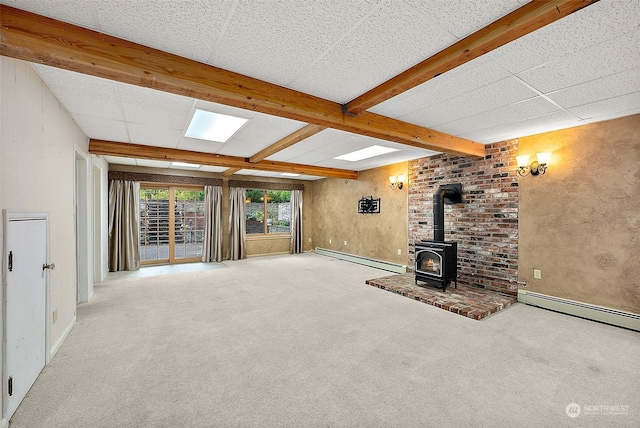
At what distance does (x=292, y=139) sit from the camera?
146 inches

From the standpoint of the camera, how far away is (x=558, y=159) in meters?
3.59

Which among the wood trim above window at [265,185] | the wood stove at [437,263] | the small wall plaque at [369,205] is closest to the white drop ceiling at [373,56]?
the wood stove at [437,263]

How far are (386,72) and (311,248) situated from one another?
727 centimetres

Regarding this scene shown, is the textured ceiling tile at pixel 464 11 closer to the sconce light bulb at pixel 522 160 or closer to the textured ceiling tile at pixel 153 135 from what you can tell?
the sconce light bulb at pixel 522 160

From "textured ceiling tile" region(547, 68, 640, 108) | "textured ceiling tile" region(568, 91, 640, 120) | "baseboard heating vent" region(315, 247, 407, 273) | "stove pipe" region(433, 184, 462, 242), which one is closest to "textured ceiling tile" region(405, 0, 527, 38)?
"textured ceiling tile" region(547, 68, 640, 108)

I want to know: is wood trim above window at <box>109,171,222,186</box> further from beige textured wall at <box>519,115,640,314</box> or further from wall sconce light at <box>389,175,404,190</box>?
beige textured wall at <box>519,115,640,314</box>

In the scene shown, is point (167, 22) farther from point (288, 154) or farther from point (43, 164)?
point (288, 154)

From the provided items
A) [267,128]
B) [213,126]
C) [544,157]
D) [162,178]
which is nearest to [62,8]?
[213,126]

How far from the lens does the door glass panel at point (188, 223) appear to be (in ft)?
22.9

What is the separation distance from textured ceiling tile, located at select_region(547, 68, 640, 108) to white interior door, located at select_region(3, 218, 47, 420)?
4384 mm

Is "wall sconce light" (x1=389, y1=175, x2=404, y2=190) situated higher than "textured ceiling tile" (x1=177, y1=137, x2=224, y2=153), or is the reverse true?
"textured ceiling tile" (x1=177, y1=137, x2=224, y2=153)

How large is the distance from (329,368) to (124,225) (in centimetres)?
593

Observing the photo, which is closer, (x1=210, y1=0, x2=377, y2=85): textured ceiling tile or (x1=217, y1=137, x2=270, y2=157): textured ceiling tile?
(x1=210, y1=0, x2=377, y2=85): textured ceiling tile

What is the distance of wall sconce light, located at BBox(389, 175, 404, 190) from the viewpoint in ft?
19.1
